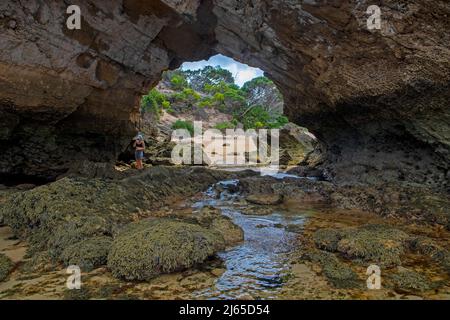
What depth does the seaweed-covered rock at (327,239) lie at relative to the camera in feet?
14.6

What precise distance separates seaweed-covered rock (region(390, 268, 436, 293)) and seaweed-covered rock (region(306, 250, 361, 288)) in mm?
397

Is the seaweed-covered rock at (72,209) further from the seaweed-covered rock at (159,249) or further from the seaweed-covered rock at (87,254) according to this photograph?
the seaweed-covered rock at (159,249)

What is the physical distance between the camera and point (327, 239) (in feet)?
15.1

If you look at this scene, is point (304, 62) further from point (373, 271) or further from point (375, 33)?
point (373, 271)

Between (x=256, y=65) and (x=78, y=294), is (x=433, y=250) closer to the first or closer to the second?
(x=78, y=294)

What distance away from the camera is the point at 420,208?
20.4 feet

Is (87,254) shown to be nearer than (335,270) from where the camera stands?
No

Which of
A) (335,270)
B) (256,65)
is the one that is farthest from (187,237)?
(256,65)

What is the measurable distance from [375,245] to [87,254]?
3.80m

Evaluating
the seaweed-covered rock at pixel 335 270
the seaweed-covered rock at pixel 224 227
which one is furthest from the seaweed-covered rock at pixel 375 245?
the seaweed-covered rock at pixel 224 227

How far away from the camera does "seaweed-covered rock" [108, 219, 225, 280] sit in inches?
141
